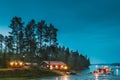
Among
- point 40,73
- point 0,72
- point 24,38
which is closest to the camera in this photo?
point 0,72

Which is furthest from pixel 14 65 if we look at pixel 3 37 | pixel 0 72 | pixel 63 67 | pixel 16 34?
pixel 3 37

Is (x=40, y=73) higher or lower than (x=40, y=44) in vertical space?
lower

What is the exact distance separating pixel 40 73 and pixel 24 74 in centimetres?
1023

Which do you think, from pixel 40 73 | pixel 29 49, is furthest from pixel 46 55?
pixel 40 73

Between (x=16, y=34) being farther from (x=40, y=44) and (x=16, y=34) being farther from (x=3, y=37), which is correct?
(x=3, y=37)

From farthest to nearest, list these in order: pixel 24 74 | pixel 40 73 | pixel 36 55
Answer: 1. pixel 36 55
2. pixel 40 73
3. pixel 24 74

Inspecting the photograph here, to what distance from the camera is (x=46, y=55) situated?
6467 inches

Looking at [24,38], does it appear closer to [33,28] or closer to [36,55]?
[33,28]

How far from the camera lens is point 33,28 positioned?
431 feet

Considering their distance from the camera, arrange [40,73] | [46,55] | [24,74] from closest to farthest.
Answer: [24,74], [40,73], [46,55]

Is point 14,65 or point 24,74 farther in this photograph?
point 14,65

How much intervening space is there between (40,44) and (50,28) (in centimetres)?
890

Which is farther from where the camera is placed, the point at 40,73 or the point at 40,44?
the point at 40,44

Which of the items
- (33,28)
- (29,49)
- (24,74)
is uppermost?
(33,28)
